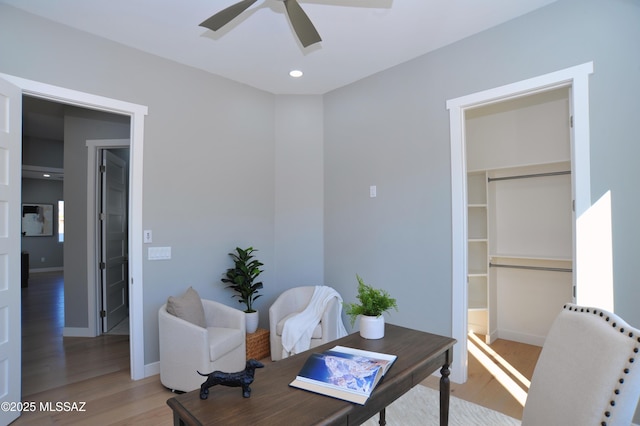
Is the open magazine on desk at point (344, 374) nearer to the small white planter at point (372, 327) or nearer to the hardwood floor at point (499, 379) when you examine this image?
the small white planter at point (372, 327)

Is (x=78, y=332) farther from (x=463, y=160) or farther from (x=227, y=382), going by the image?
(x=463, y=160)

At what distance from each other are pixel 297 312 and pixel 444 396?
1.98m

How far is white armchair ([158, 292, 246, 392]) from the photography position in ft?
8.60

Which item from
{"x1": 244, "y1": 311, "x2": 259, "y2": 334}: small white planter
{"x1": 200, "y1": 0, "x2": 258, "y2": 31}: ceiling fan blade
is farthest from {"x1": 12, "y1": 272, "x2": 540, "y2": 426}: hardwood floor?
{"x1": 200, "y1": 0, "x2": 258, "y2": 31}: ceiling fan blade

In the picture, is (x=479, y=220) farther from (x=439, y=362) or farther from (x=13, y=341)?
(x=13, y=341)

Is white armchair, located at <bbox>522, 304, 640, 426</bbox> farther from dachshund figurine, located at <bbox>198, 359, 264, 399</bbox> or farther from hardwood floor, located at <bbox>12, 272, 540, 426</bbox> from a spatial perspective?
hardwood floor, located at <bbox>12, 272, 540, 426</bbox>

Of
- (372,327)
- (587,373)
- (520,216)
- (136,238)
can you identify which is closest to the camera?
(587,373)

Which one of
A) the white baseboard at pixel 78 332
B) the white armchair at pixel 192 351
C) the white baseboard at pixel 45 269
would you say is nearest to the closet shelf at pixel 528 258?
the white armchair at pixel 192 351

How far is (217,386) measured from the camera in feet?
4.27

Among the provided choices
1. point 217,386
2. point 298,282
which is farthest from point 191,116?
point 217,386

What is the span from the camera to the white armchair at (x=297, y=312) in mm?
3301

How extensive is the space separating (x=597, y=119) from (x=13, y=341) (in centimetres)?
431

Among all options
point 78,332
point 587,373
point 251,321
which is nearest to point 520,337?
point 251,321

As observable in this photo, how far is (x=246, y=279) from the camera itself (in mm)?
3604
